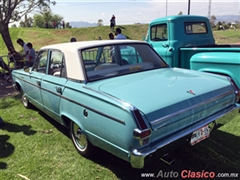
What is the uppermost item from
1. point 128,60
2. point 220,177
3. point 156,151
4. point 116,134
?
point 128,60

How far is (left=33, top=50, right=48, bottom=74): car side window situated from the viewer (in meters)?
4.03

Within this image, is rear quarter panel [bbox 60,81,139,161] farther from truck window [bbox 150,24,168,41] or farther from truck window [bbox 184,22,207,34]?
truck window [bbox 184,22,207,34]

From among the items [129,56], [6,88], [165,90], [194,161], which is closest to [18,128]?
[129,56]

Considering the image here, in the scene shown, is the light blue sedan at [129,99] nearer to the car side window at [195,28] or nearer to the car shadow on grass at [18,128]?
the car shadow on grass at [18,128]

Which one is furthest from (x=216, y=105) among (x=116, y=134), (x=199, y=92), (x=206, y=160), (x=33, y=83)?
(x=33, y=83)

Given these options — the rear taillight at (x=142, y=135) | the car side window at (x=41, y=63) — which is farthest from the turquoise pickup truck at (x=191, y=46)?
the car side window at (x=41, y=63)

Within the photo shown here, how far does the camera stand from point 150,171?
9.70 ft

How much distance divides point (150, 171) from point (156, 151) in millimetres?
818

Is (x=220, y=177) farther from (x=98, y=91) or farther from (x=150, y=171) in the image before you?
(x=98, y=91)

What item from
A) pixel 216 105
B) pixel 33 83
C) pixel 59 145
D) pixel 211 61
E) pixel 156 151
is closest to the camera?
pixel 156 151

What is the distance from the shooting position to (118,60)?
11.7ft

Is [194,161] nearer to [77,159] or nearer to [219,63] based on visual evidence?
[77,159]

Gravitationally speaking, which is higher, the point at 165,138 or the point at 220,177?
the point at 165,138

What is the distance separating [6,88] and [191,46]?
6191 mm
